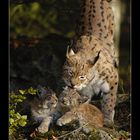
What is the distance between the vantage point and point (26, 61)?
10.0 ft

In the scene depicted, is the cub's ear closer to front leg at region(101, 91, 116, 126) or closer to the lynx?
the lynx

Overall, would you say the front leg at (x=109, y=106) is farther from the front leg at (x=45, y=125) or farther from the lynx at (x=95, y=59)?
the front leg at (x=45, y=125)

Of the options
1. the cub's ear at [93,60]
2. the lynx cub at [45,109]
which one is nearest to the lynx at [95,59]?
the cub's ear at [93,60]

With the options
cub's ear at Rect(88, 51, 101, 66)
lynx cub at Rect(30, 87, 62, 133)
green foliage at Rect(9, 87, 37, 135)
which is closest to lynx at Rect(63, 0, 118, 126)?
cub's ear at Rect(88, 51, 101, 66)

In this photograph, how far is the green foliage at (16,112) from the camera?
2.55 m

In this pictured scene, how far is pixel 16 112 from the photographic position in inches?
102

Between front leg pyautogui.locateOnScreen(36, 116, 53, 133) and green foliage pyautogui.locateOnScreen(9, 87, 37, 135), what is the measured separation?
0.25ft

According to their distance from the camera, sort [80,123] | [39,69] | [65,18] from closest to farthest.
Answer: [80,123], [39,69], [65,18]

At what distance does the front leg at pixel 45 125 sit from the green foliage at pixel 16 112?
75 mm

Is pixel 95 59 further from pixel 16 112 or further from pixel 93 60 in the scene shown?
pixel 16 112

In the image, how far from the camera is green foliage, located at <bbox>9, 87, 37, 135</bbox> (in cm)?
255

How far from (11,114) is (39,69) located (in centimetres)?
42
